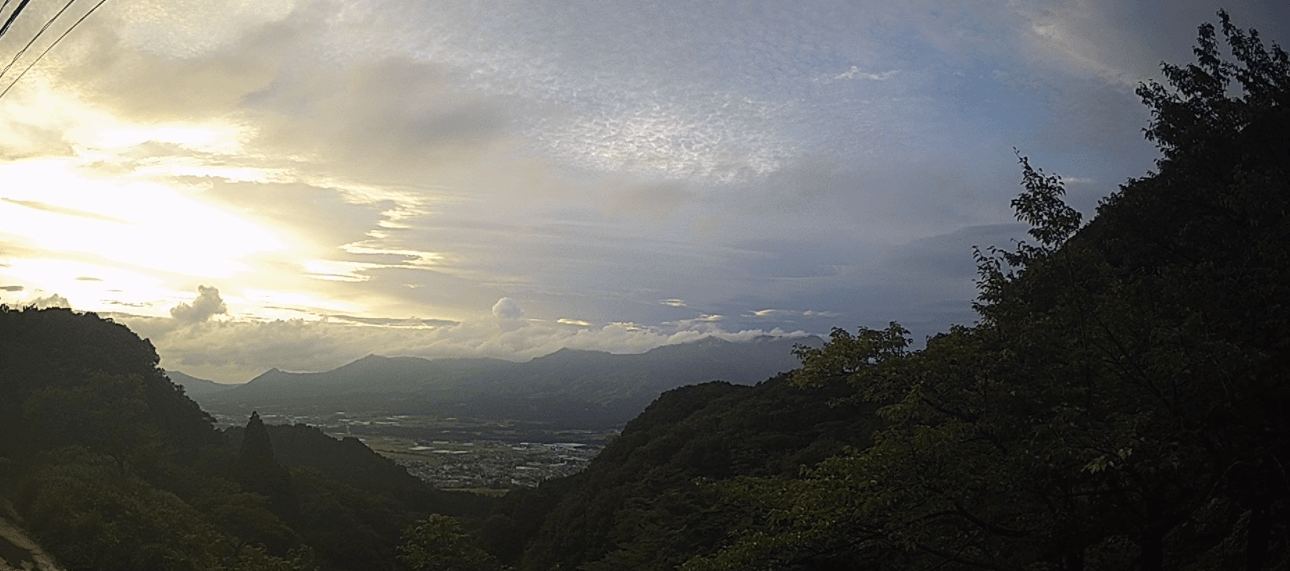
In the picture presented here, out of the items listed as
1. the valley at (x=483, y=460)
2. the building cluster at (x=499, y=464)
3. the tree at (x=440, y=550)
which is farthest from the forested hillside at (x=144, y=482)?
the valley at (x=483, y=460)

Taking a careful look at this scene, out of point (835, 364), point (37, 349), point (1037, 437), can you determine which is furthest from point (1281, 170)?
point (37, 349)

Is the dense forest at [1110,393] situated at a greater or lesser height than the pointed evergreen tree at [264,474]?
greater

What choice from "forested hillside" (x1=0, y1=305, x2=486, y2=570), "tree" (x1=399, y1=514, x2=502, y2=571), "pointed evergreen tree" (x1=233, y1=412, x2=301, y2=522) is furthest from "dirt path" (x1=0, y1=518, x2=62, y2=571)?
"pointed evergreen tree" (x1=233, y1=412, x2=301, y2=522)

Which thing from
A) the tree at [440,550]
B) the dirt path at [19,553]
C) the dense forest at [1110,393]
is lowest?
the tree at [440,550]

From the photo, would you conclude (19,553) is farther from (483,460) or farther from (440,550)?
(483,460)

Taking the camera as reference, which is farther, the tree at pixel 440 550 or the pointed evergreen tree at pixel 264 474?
the pointed evergreen tree at pixel 264 474

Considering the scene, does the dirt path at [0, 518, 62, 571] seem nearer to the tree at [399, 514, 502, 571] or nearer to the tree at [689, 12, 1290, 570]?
the tree at [399, 514, 502, 571]

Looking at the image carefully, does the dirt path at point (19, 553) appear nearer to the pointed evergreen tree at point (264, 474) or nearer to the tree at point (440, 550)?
the tree at point (440, 550)

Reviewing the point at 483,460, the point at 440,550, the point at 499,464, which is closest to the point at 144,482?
the point at 440,550
